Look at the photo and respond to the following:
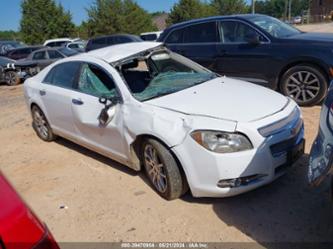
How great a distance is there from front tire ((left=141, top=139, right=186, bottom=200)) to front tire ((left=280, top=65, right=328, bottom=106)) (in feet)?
11.4

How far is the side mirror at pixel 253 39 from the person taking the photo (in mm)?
6340

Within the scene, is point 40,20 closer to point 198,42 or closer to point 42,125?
point 198,42

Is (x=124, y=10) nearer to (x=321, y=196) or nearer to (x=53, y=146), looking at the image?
(x=53, y=146)

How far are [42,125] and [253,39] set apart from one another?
3.94 m

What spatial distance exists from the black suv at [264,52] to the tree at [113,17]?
2843 centimetres

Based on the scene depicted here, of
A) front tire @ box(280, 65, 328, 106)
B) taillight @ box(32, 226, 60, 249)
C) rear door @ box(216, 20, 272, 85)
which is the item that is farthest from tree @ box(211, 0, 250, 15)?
taillight @ box(32, 226, 60, 249)

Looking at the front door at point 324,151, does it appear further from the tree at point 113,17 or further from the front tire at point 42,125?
the tree at point 113,17

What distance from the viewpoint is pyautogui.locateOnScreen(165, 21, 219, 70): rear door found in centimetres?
704

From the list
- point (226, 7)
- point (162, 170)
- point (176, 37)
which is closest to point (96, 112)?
point (162, 170)

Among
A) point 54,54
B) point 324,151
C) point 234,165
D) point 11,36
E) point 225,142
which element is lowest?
point 234,165

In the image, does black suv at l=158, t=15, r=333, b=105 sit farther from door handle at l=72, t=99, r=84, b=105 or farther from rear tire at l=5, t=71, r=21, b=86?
rear tire at l=5, t=71, r=21, b=86

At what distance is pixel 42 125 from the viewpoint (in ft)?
18.6

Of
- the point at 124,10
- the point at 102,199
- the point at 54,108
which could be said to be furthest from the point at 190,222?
the point at 124,10

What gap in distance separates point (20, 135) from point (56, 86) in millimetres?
1955
